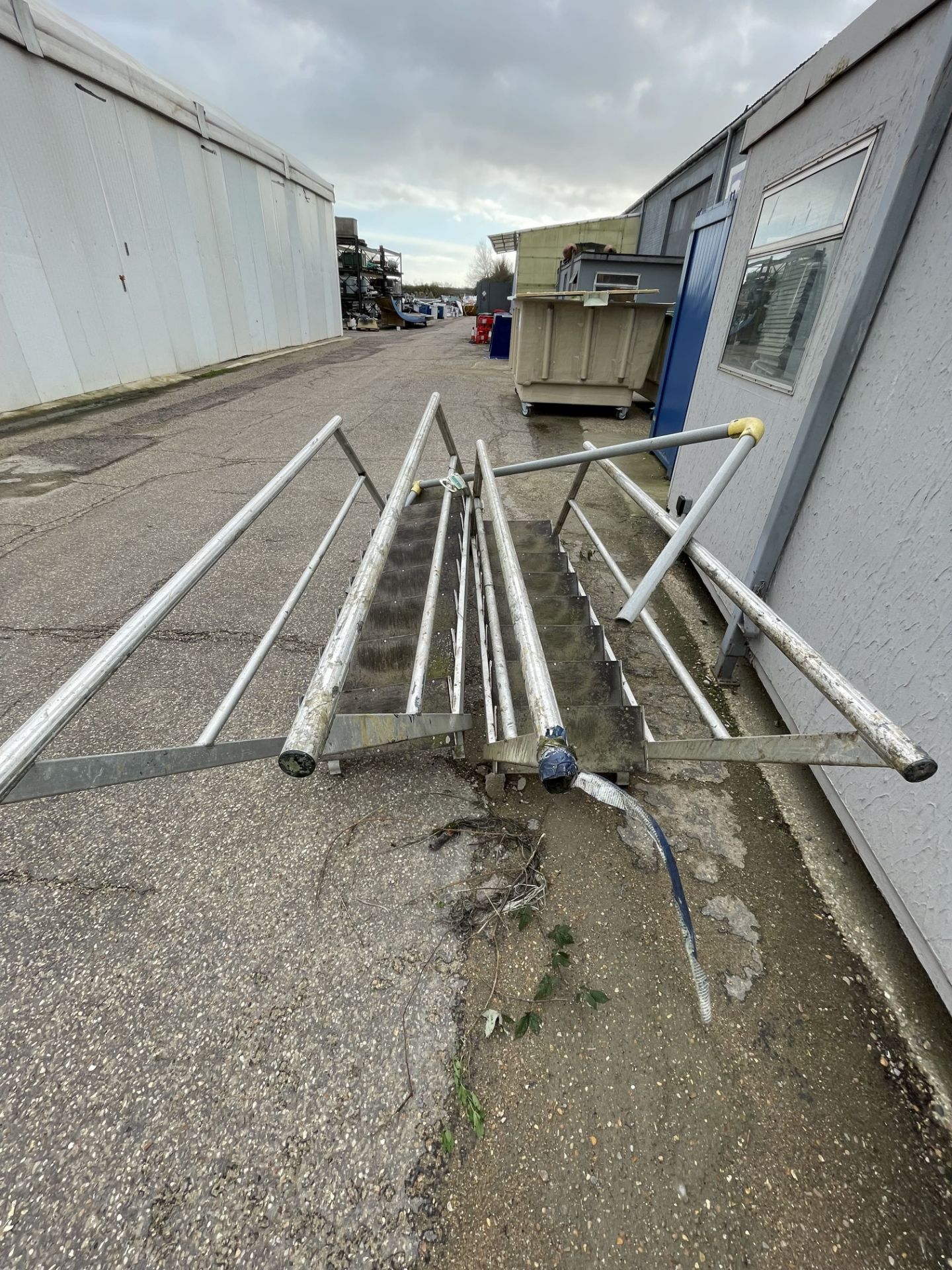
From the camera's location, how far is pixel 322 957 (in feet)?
5.49

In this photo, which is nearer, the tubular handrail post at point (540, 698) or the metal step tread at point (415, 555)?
the tubular handrail post at point (540, 698)

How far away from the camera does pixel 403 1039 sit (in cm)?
150

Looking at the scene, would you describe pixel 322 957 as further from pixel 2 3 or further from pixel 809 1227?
pixel 2 3

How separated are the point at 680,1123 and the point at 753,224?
4.49 metres

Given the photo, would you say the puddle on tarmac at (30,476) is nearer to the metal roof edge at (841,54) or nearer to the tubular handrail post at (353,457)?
the tubular handrail post at (353,457)

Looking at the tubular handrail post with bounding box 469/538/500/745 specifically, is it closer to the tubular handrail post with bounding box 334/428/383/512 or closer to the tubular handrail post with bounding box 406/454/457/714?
the tubular handrail post with bounding box 406/454/457/714

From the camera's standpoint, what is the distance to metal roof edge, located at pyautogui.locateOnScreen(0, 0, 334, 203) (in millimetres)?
7391

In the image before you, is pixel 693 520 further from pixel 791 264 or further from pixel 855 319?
pixel 791 264

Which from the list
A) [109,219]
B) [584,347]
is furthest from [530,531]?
[109,219]

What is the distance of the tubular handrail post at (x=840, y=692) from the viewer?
1.02 metres

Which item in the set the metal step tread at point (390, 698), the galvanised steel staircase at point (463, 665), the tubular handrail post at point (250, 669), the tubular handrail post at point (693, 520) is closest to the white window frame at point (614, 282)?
the galvanised steel staircase at point (463, 665)

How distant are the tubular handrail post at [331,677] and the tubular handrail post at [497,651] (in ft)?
1.58

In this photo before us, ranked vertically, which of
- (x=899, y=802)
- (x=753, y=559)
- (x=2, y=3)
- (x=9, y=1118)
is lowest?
(x=9, y=1118)

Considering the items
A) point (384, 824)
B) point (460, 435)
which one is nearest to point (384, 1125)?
point (384, 824)
